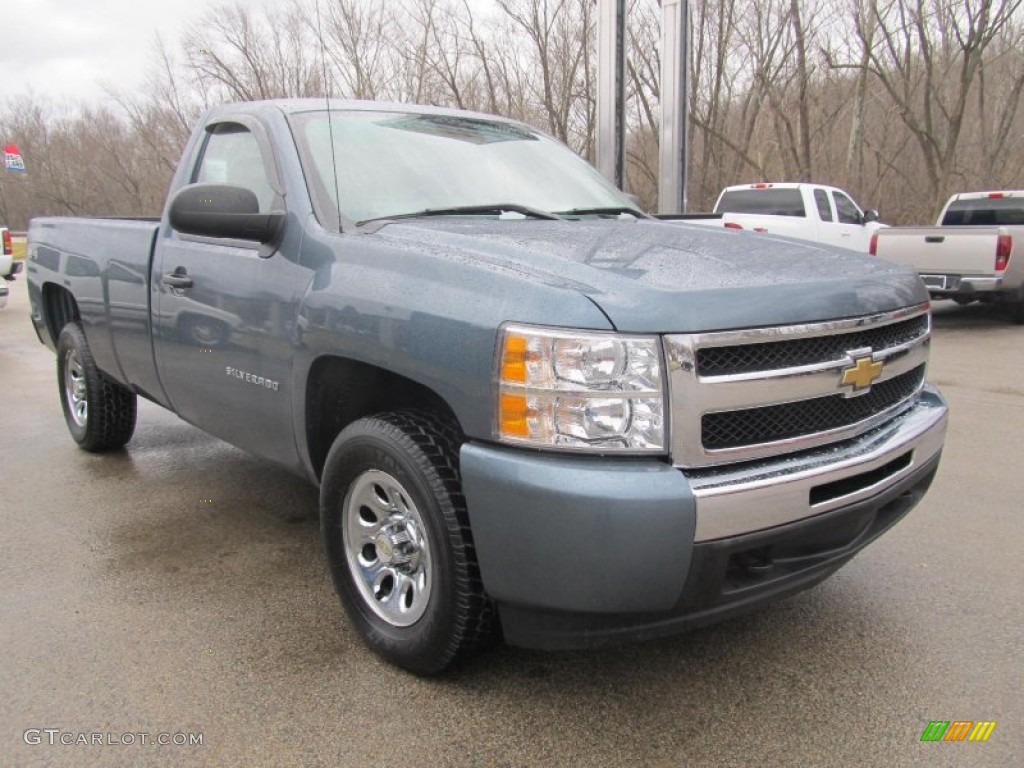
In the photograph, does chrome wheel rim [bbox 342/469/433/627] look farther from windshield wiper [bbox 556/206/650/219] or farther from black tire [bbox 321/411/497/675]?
windshield wiper [bbox 556/206/650/219]

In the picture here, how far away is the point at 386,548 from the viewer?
268cm

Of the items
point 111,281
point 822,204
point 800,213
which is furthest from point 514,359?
point 822,204

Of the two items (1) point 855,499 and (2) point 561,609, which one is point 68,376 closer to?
(2) point 561,609

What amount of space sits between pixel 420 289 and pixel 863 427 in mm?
1407

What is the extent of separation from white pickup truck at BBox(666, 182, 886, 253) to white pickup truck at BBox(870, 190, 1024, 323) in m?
1.50

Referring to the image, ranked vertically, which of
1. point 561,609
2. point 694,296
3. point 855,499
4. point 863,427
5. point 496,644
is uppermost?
point 694,296

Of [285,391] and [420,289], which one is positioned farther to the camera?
[285,391]

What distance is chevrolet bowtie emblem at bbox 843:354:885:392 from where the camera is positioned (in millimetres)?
2365

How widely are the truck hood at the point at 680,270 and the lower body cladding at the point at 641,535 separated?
398mm

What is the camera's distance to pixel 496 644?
98.9 inches

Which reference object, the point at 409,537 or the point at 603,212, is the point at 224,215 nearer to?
the point at 409,537

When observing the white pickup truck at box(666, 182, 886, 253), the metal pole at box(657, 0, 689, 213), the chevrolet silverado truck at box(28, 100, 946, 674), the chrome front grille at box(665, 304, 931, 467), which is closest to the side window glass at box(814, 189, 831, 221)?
the white pickup truck at box(666, 182, 886, 253)

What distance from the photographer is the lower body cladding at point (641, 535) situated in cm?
200

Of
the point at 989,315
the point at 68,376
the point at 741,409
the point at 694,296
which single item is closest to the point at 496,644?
the point at 741,409
